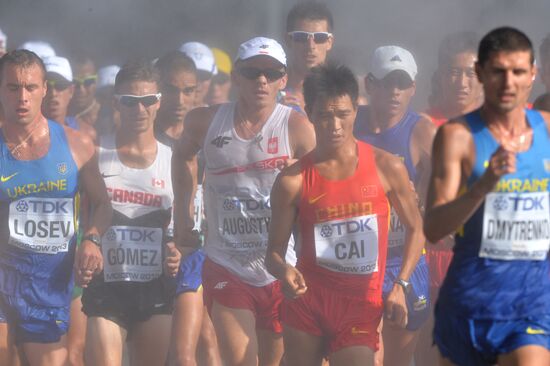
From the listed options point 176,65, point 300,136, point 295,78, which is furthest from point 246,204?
point 176,65

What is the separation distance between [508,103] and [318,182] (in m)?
1.95

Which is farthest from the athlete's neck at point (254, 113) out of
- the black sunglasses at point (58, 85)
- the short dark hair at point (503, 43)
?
the short dark hair at point (503, 43)

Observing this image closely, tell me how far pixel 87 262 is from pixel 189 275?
1.00 metres

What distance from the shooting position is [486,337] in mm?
5805

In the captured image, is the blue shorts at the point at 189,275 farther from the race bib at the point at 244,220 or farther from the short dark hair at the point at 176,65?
the short dark hair at the point at 176,65

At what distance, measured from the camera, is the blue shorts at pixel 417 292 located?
860cm

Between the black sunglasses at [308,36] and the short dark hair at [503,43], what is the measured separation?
13.5 ft

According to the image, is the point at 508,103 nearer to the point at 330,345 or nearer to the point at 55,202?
the point at 330,345

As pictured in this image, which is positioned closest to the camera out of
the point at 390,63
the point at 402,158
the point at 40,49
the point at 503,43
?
the point at 503,43

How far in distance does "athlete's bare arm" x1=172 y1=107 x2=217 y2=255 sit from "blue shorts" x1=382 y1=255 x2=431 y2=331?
1169mm

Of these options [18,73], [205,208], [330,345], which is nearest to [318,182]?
[330,345]

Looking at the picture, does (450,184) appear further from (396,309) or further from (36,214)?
(36,214)

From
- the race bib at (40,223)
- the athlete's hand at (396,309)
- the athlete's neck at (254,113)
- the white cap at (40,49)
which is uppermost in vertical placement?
the white cap at (40,49)

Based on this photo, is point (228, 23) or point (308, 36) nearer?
point (308, 36)
